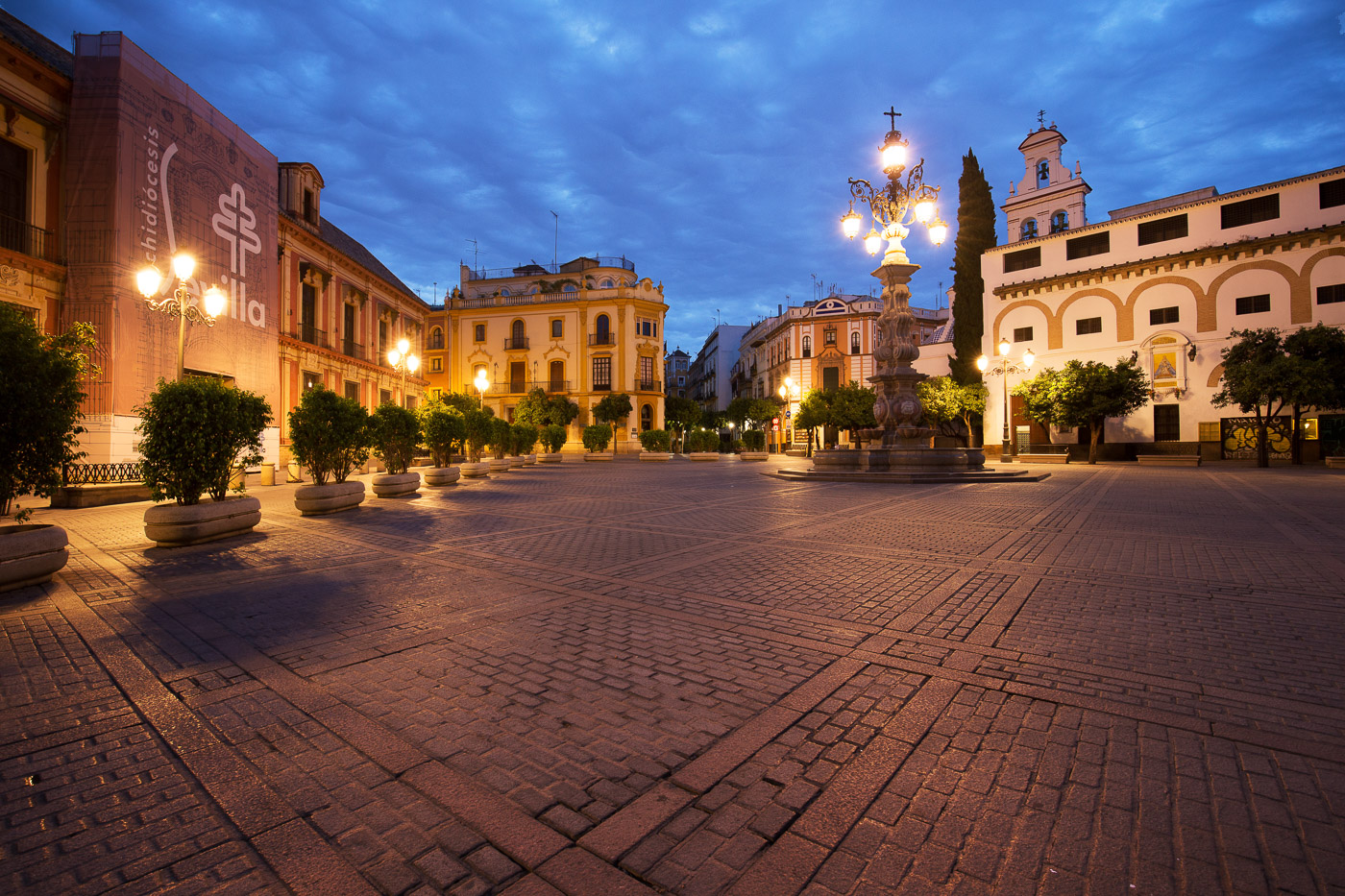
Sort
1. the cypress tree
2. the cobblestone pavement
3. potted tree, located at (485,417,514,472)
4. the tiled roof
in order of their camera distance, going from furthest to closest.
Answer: the cypress tree < potted tree, located at (485,417,514,472) < the tiled roof < the cobblestone pavement

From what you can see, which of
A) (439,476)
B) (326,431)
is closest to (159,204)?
(439,476)

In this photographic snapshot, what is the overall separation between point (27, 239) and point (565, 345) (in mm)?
33262

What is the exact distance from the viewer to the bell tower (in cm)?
3472

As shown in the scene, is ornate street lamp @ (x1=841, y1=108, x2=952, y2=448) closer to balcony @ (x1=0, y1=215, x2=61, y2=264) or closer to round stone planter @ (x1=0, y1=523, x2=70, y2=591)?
round stone planter @ (x1=0, y1=523, x2=70, y2=591)

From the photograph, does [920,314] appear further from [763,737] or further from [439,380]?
[763,737]

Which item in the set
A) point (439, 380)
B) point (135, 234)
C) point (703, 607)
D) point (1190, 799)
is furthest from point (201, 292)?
point (439, 380)

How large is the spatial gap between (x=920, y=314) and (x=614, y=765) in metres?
60.2

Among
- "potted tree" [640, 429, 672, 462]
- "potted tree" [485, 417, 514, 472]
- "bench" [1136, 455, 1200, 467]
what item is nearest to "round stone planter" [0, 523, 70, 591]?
"potted tree" [485, 417, 514, 472]

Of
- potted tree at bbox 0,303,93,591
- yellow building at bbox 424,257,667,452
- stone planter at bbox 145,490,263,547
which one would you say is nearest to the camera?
potted tree at bbox 0,303,93,591

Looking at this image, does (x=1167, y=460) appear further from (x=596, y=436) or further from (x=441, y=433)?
(x=441, y=433)

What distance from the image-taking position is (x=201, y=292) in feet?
50.7

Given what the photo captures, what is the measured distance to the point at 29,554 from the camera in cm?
498

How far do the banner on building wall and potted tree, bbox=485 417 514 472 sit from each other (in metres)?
7.12

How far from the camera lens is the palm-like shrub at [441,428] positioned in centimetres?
1527
